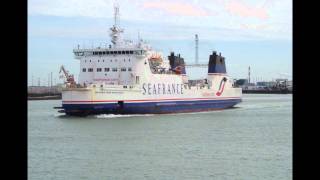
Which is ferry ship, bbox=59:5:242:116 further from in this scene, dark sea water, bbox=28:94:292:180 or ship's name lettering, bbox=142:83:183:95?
dark sea water, bbox=28:94:292:180

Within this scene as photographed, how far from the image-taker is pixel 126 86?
3291cm

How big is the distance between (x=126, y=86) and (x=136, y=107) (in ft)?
4.66

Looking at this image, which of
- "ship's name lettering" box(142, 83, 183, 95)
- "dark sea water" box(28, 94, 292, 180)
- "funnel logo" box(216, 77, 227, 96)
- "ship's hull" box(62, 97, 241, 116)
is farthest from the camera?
"funnel logo" box(216, 77, 227, 96)

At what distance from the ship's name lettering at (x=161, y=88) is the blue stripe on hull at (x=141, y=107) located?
712 millimetres

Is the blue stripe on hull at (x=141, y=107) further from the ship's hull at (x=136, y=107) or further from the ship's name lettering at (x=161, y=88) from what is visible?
the ship's name lettering at (x=161, y=88)

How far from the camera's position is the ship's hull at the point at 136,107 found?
102ft

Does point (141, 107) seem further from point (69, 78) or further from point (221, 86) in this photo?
point (221, 86)

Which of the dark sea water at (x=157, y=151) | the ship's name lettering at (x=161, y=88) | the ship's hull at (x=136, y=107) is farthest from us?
the ship's name lettering at (x=161, y=88)

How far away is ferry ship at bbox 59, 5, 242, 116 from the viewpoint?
31.4 meters

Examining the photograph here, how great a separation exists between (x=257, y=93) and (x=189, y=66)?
268ft

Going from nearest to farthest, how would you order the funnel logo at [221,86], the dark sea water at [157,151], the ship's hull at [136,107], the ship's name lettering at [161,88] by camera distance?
the dark sea water at [157,151] → the ship's hull at [136,107] → the ship's name lettering at [161,88] → the funnel logo at [221,86]

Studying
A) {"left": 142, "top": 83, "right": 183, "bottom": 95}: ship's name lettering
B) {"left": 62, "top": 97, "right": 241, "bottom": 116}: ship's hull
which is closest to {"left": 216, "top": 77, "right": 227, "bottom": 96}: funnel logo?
{"left": 62, "top": 97, "right": 241, "bottom": 116}: ship's hull

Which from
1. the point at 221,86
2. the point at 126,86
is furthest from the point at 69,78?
the point at 221,86

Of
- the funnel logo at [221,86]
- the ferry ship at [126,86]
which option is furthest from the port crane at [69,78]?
the funnel logo at [221,86]
